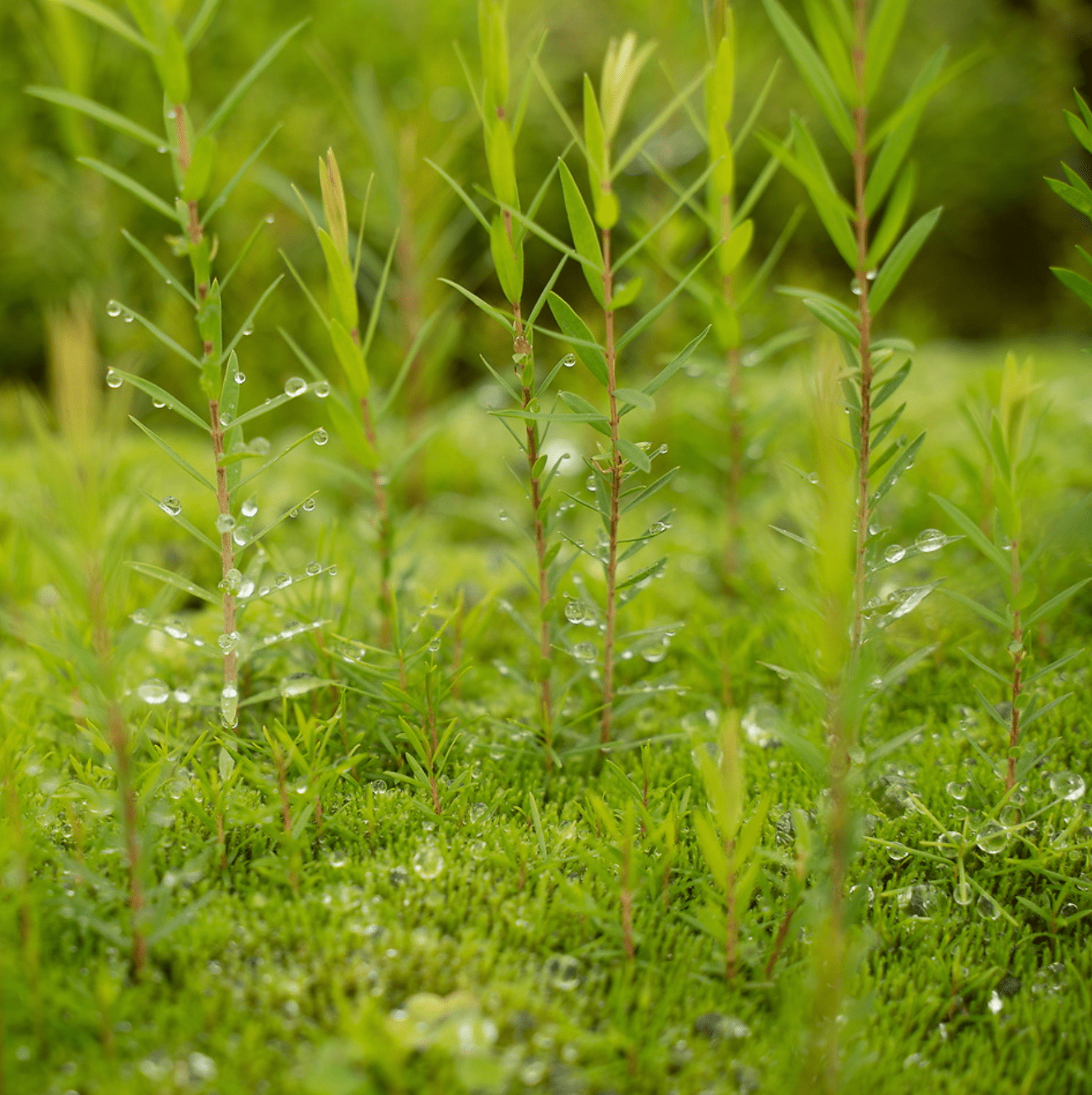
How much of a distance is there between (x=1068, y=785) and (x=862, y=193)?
840mm

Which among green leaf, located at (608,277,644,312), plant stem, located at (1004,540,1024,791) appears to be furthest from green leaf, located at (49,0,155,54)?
plant stem, located at (1004,540,1024,791)

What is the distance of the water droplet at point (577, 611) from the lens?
3.93ft

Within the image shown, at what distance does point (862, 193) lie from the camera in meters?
1.02

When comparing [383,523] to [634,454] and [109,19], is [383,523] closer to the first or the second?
[634,454]

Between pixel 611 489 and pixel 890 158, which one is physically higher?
pixel 890 158

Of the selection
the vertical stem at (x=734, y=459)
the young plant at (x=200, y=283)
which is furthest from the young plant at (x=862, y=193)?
the young plant at (x=200, y=283)

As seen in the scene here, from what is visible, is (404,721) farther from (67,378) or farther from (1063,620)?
(1063,620)

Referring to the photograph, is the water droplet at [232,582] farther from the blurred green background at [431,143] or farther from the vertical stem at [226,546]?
the blurred green background at [431,143]

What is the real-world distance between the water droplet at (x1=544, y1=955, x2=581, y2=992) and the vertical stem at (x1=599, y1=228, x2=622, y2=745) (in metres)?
0.36

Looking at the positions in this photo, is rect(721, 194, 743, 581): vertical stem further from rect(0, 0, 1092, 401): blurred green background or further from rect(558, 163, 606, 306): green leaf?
rect(0, 0, 1092, 401): blurred green background

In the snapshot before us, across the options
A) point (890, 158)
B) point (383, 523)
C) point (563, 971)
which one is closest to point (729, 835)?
point (563, 971)

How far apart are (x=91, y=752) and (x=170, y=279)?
26.8 inches

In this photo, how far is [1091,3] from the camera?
4.47 meters

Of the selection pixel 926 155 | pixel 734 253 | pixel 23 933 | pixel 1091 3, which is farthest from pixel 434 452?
pixel 1091 3
